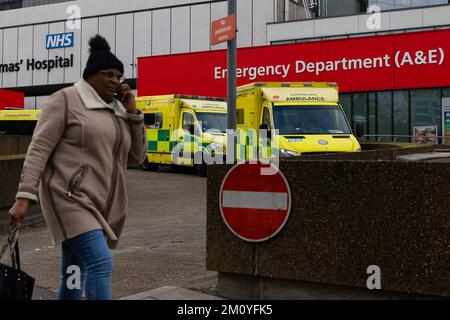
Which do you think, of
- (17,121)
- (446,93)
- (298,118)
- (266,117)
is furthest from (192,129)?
(17,121)

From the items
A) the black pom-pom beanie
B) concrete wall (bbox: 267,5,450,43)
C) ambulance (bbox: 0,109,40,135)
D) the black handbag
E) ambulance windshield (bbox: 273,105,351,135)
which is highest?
concrete wall (bbox: 267,5,450,43)

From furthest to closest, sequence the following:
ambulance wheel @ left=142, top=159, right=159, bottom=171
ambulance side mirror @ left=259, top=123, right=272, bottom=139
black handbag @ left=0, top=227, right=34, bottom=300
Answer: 1. ambulance wheel @ left=142, top=159, right=159, bottom=171
2. ambulance side mirror @ left=259, top=123, right=272, bottom=139
3. black handbag @ left=0, top=227, right=34, bottom=300

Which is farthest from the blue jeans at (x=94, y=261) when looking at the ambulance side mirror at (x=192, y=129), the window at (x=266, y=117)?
the ambulance side mirror at (x=192, y=129)

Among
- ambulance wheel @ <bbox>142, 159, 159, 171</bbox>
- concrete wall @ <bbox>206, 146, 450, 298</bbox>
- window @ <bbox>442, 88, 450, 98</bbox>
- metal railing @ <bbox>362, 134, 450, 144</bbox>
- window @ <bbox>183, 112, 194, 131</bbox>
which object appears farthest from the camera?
metal railing @ <bbox>362, 134, 450, 144</bbox>

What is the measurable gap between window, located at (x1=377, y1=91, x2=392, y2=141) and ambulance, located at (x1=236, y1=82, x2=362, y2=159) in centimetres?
1123

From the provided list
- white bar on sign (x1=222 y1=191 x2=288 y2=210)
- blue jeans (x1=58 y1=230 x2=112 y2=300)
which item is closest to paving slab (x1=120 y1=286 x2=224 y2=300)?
white bar on sign (x1=222 y1=191 x2=288 y2=210)

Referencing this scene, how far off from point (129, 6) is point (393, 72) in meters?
23.7

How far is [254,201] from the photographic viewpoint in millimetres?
4762

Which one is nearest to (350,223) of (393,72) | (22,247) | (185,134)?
(22,247)

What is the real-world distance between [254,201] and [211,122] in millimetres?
14216

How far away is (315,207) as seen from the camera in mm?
4523

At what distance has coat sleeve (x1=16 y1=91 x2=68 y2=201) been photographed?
3.15 metres

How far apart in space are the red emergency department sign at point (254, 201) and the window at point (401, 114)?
2132 centimetres

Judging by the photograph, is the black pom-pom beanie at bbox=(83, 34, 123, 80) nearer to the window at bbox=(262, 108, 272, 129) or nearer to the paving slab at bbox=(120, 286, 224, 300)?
the paving slab at bbox=(120, 286, 224, 300)
